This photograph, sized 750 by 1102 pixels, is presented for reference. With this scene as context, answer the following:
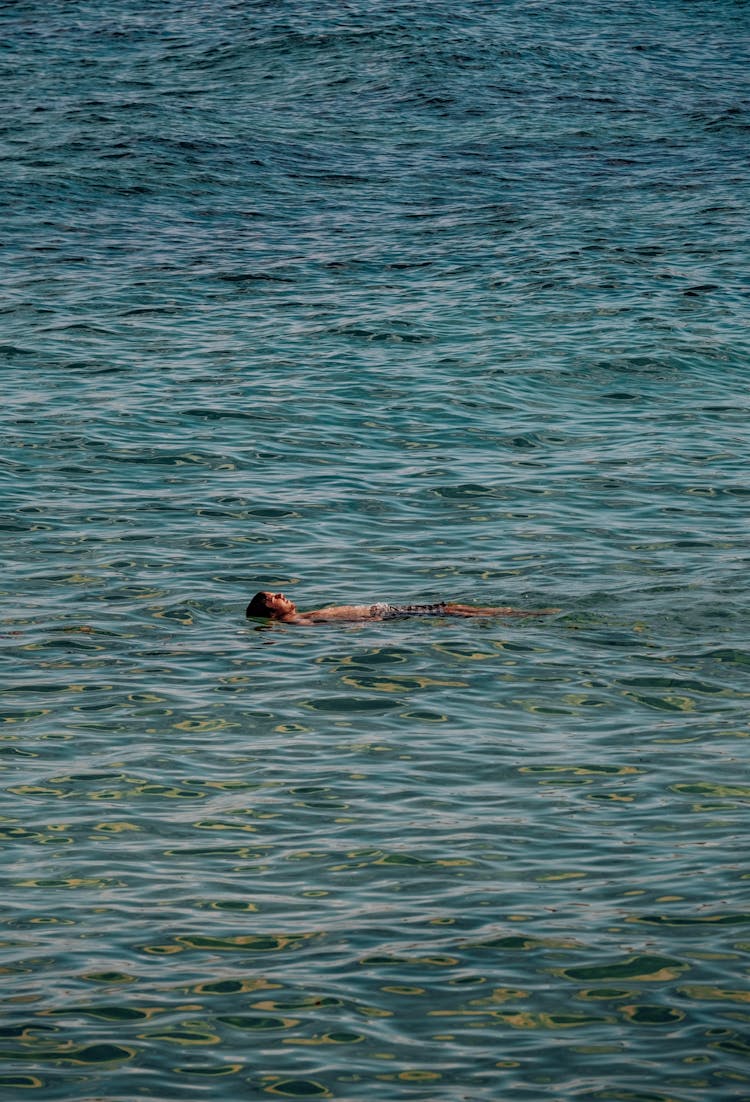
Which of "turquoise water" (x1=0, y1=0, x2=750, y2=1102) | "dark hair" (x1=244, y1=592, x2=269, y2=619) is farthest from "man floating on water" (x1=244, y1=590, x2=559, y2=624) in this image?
"turquoise water" (x1=0, y1=0, x2=750, y2=1102)

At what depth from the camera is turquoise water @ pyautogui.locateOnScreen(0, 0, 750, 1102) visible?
9.18 metres

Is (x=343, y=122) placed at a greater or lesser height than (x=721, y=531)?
greater

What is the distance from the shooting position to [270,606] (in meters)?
15.5

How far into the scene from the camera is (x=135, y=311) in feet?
98.4

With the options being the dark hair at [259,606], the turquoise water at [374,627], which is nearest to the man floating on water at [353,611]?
the dark hair at [259,606]

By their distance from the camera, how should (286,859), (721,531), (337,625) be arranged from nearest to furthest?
(286,859)
(337,625)
(721,531)

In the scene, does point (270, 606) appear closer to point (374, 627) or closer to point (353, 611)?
point (353, 611)

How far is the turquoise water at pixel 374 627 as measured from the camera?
918cm

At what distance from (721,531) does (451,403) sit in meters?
6.95

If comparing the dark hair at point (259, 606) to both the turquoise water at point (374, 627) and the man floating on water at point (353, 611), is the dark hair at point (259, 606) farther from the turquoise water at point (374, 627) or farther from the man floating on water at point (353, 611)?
the turquoise water at point (374, 627)

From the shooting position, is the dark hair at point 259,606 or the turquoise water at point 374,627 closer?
the turquoise water at point 374,627

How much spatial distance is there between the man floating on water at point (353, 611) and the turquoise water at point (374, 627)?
22 cm

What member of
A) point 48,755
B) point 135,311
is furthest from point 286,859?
point 135,311

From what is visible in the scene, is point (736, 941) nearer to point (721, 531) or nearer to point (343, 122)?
point (721, 531)
